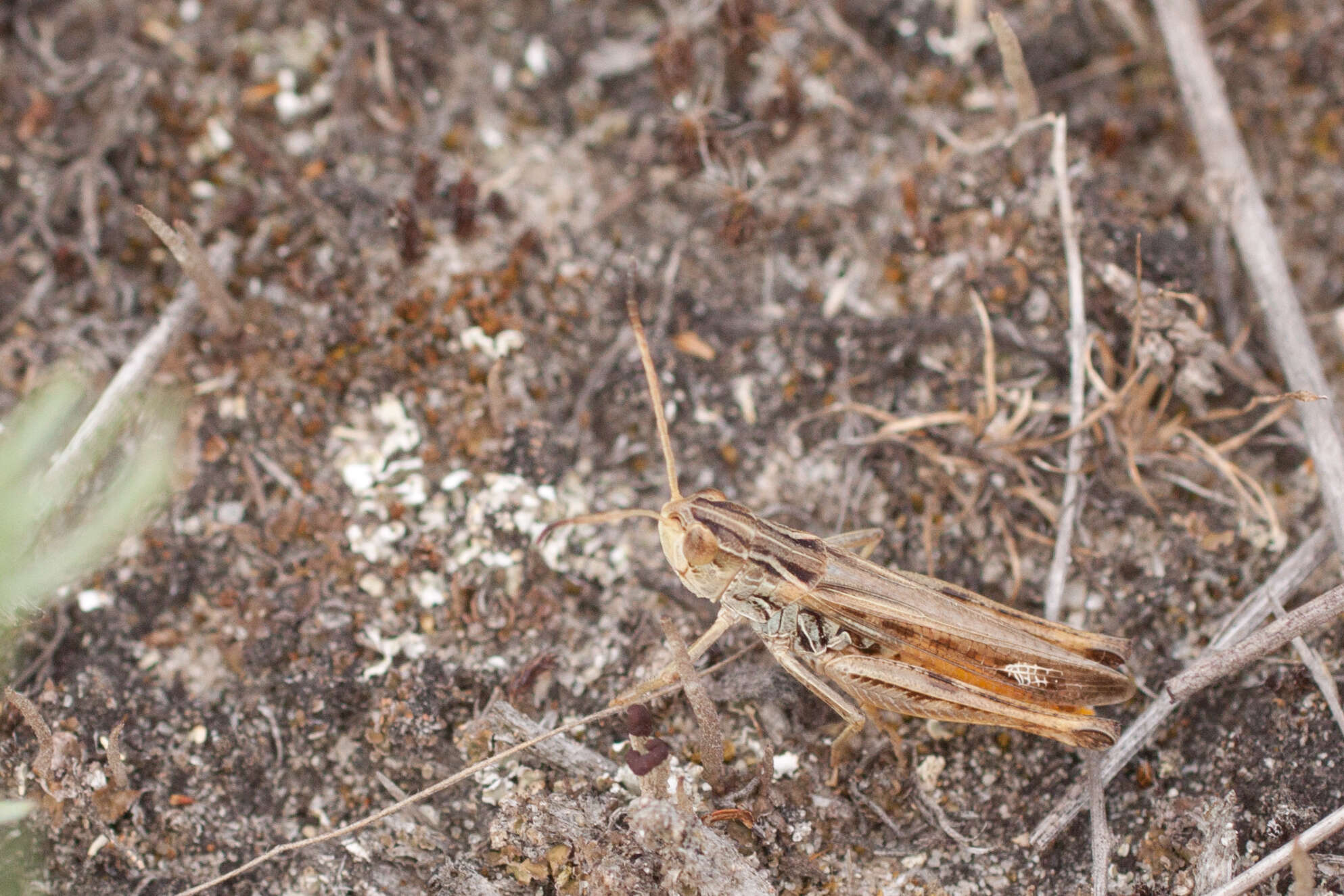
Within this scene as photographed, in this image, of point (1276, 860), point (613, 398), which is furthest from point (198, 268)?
point (1276, 860)

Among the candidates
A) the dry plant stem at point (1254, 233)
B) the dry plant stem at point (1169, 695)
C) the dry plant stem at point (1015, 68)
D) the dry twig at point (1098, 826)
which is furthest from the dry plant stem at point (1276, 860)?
the dry plant stem at point (1015, 68)

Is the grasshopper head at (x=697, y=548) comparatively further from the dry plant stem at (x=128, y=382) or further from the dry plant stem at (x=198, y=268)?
the dry plant stem at (x=128, y=382)

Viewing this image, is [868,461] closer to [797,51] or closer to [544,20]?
[797,51]

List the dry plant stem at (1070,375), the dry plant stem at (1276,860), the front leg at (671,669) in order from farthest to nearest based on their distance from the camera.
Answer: the dry plant stem at (1070,375) < the front leg at (671,669) < the dry plant stem at (1276,860)

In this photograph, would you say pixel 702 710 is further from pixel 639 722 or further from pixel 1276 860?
pixel 1276 860

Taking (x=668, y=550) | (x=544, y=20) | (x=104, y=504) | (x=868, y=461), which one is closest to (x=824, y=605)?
(x=668, y=550)

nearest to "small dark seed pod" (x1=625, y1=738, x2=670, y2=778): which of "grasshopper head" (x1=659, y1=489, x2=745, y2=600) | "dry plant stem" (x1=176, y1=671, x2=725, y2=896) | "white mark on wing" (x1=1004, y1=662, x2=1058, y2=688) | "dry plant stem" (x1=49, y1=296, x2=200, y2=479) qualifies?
"dry plant stem" (x1=176, y1=671, x2=725, y2=896)
